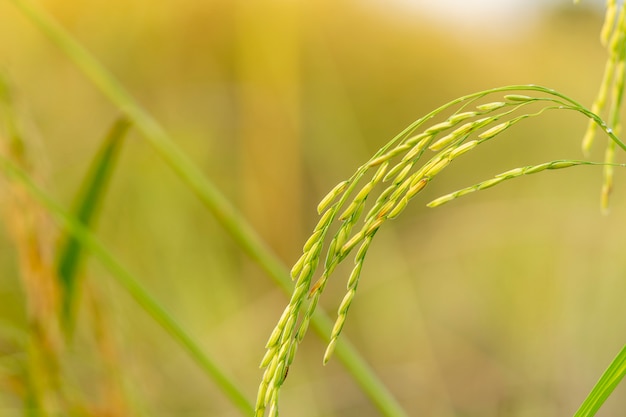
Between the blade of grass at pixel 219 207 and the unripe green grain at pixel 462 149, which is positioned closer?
the unripe green grain at pixel 462 149

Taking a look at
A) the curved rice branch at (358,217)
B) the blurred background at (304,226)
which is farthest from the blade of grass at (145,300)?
the blurred background at (304,226)

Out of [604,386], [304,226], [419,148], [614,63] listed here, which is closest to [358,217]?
[419,148]

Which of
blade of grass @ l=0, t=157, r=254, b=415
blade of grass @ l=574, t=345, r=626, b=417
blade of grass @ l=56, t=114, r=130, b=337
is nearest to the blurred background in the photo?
blade of grass @ l=56, t=114, r=130, b=337

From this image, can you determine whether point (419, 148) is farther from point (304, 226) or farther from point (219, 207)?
point (304, 226)

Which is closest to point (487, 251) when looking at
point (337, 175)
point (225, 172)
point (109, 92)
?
point (337, 175)

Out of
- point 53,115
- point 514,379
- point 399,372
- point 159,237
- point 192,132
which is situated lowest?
point 514,379

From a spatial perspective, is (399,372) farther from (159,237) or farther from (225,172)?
(225,172)

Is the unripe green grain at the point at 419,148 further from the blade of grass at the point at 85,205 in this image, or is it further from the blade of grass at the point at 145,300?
the blade of grass at the point at 85,205
